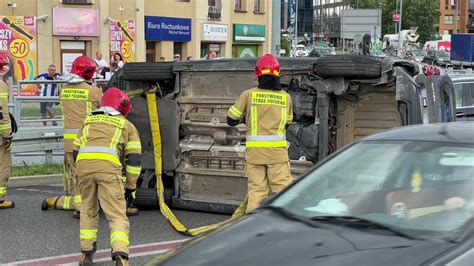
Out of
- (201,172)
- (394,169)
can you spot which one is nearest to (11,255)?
(201,172)

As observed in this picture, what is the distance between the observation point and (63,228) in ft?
23.7

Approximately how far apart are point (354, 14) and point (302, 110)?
1611 cm

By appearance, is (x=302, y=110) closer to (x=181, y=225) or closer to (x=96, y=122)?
(x=181, y=225)

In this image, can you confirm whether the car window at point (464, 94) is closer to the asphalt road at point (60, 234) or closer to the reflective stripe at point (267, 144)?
the asphalt road at point (60, 234)

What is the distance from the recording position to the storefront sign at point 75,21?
2450 cm

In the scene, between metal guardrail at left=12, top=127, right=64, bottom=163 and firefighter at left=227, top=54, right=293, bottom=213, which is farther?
metal guardrail at left=12, top=127, right=64, bottom=163

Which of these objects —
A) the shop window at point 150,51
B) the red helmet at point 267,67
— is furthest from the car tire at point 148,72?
the shop window at point 150,51

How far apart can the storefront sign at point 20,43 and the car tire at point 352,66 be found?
18.5 metres

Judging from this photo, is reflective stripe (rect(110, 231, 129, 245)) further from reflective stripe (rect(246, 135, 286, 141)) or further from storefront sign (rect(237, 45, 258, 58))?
storefront sign (rect(237, 45, 258, 58))

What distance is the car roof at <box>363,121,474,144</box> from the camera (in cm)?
368

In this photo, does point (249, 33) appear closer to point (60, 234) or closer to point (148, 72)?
point (148, 72)

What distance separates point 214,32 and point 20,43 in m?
10.4

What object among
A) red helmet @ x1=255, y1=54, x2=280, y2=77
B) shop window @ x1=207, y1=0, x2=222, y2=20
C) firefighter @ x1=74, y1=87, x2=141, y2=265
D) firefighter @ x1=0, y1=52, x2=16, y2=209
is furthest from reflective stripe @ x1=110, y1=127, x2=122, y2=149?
shop window @ x1=207, y1=0, x2=222, y2=20

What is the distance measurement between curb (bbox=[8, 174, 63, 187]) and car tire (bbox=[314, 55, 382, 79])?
4.96 metres
